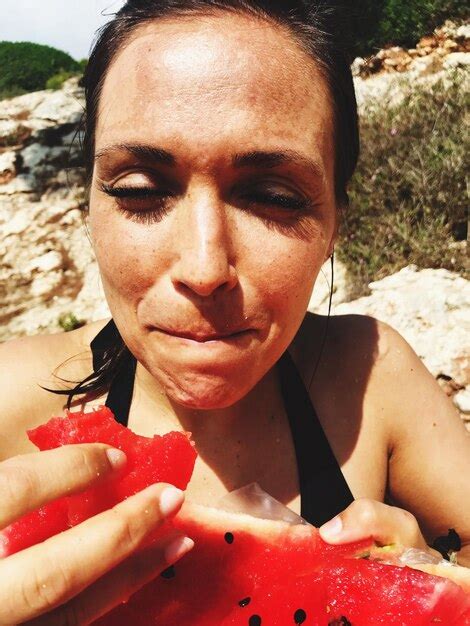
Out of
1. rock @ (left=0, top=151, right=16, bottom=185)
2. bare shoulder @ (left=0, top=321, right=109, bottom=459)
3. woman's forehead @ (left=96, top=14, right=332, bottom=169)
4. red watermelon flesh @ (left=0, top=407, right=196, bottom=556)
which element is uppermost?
woman's forehead @ (left=96, top=14, right=332, bottom=169)

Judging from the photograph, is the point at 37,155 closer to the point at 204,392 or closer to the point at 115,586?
the point at 204,392

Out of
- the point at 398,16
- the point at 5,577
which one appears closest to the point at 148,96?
the point at 5,577

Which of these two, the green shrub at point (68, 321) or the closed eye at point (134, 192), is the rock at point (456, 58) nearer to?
the green shrub at point (68, 321)

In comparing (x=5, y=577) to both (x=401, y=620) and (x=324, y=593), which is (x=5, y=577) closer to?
(x=324, y=593)

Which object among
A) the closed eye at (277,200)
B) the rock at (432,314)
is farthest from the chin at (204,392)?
the rock at (432,314)

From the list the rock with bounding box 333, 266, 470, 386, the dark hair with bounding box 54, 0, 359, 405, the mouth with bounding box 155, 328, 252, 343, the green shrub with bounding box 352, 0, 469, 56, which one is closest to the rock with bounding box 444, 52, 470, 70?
the green shrub with bounding box 352, 0, 469, 56

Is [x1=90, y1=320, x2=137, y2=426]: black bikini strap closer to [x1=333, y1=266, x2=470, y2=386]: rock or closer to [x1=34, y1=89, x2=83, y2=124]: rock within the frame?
[x1=333, y1=266, x2=470, y2=386]: rock

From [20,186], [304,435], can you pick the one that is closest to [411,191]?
[304,435]
